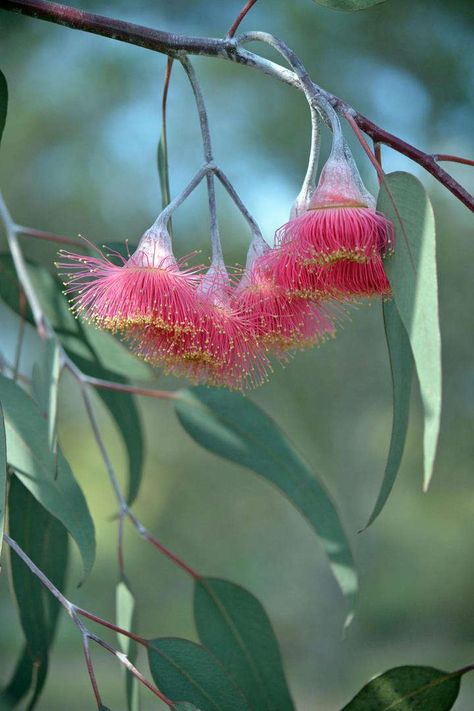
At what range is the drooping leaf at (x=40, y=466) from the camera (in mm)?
716

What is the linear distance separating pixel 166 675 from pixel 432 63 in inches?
138

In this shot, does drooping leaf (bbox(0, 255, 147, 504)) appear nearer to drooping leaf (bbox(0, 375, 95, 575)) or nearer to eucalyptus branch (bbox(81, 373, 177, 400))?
eucalyptus branch (bbox(81, 373, 177, 400))

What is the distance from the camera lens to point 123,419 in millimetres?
1070

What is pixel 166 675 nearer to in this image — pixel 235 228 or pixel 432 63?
→ pixel 235 228

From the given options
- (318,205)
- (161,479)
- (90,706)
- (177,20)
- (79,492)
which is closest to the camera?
(318,205)

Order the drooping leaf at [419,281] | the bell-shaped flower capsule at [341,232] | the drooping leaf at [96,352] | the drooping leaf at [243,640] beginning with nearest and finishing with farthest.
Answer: the drooping leaf at [419,281] < the bell-shaped flower capsule at [341,232] < the drooping leaf at [243,640] < the drooping leaf at [96,352]

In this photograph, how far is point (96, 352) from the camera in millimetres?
1016

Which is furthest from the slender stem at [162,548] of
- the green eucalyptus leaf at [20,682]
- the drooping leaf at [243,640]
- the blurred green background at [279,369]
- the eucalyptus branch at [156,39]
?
the blurred green background at [279,369]

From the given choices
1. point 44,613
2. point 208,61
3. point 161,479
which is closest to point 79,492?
point 44,613

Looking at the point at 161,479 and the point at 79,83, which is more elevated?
the point at 79,83

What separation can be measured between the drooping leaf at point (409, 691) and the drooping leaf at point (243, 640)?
0.16 m

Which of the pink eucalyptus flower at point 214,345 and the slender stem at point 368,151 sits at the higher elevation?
the slender stem at point 368,151

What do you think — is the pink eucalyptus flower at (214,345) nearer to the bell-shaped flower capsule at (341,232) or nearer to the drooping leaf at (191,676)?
the bell-shaped flower capsule at (341,232)

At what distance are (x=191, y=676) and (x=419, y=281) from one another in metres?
0.43
